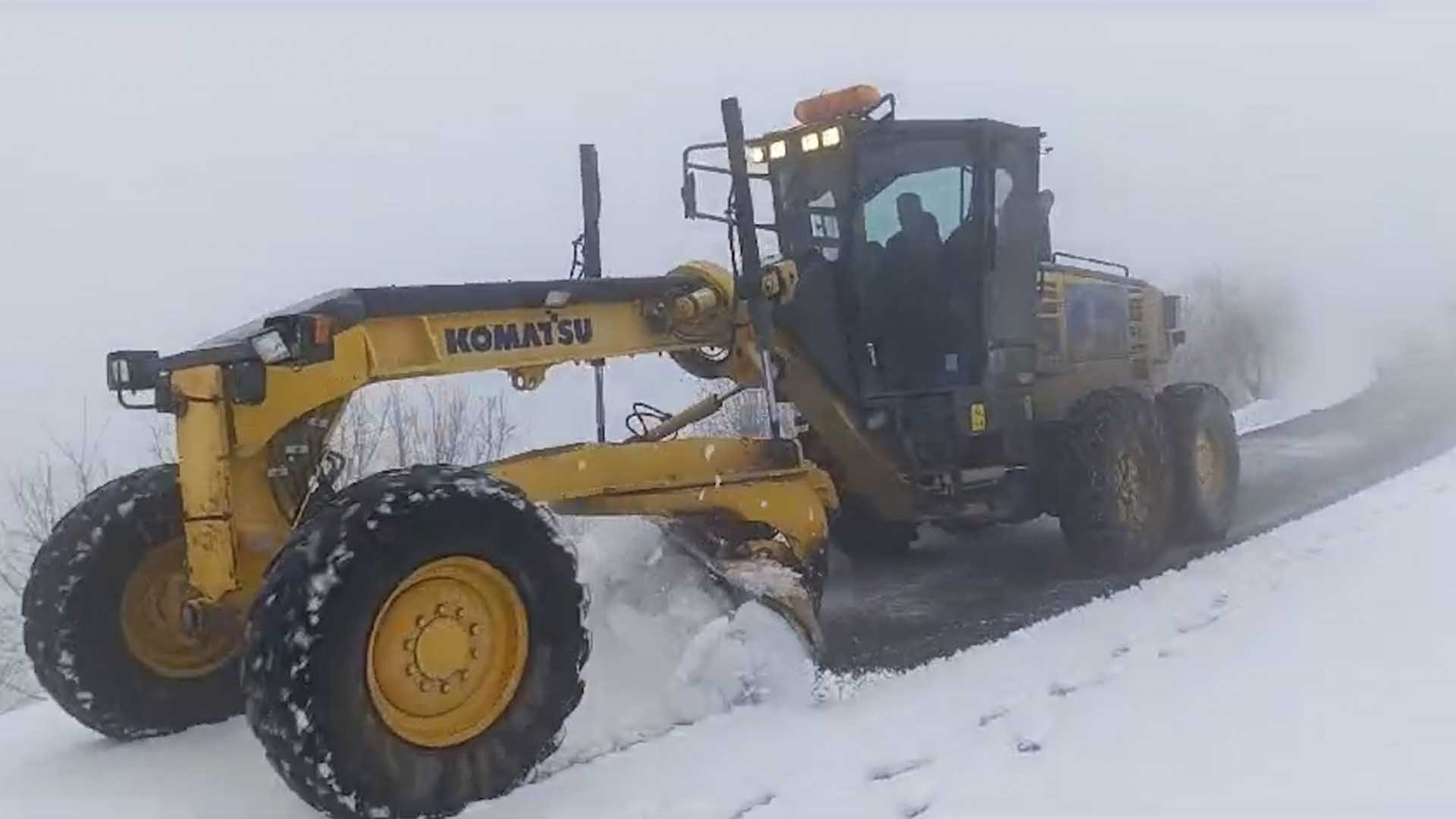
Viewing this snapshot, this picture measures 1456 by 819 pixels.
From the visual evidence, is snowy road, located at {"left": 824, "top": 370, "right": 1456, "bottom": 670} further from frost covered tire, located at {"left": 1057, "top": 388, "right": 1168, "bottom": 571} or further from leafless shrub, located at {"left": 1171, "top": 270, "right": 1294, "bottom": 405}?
leafless shrub, located at {"left": 1171, "top": 270, "right": 1294, "bottom": 405}

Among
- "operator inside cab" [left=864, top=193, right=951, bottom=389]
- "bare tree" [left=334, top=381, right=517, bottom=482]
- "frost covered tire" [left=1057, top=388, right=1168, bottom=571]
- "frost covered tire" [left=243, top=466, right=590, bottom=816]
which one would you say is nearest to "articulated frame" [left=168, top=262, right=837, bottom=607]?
"frost covered tire" [left=243, top=466, right=590, bottom=816]

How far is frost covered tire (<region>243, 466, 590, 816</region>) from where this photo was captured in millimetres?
3449

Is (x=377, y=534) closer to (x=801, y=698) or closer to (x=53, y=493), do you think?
(x=801, y=698)

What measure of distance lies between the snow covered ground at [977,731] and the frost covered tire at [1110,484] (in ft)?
3.47

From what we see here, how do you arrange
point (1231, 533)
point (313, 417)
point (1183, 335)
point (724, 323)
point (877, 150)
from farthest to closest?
point (1183, 335)
point (1231, 533)
point (877, 150)
point (724, 323)
point (313, 417)

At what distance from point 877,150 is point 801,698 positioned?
3.00m

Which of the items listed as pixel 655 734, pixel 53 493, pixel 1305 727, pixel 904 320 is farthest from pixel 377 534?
pixel 53 493

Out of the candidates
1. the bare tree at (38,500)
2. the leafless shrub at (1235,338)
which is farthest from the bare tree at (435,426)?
the leafless shrub at (1235,338)

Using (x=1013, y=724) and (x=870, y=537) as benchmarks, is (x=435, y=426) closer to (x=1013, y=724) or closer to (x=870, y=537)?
(x=870, y=537)

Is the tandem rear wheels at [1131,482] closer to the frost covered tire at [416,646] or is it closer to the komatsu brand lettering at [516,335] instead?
the komatsu brand lettering at [516,335]

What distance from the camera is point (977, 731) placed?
433cm

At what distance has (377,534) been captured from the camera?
3625 mm

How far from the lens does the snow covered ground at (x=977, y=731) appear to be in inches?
147

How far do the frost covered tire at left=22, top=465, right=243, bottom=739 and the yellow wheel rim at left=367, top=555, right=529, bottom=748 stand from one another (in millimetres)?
1223
